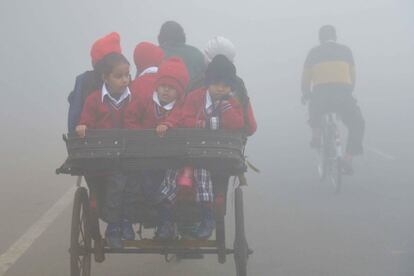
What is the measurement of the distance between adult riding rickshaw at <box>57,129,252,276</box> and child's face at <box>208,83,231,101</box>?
33cm

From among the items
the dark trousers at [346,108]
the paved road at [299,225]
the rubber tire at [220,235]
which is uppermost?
the dark trousers at [346,108]

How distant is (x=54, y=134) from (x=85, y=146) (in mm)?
12791

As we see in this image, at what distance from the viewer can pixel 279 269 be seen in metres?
5.90

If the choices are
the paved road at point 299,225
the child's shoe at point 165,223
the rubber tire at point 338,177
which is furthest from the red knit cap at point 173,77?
the rubber tire at point 338,177

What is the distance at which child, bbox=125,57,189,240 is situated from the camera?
475 centimetres

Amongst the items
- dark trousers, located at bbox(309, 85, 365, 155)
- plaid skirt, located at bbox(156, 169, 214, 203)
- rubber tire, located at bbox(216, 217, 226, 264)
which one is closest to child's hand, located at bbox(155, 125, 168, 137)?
plaid skirt, located at bbox(156, 169, 214, 203)

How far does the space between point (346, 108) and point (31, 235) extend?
14.8 ft

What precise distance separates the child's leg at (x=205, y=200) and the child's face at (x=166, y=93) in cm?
54

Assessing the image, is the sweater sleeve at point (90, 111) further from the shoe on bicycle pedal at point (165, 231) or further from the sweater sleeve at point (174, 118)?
the shoe on bicycle pedal at point (165, 231)

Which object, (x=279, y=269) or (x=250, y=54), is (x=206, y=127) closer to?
(x=279, y=269)

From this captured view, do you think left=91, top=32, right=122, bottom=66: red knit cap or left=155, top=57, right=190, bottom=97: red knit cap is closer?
left=155, top=57, right=190, bottom=97: red knit cap

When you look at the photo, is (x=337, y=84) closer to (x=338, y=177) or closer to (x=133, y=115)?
(x=338, y=177)

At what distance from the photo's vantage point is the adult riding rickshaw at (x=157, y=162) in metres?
4.58

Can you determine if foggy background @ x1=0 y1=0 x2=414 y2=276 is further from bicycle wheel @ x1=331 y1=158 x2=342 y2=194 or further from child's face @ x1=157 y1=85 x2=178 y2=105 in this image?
child's face @ x1=157 y1=85 x2=178 y2=105
